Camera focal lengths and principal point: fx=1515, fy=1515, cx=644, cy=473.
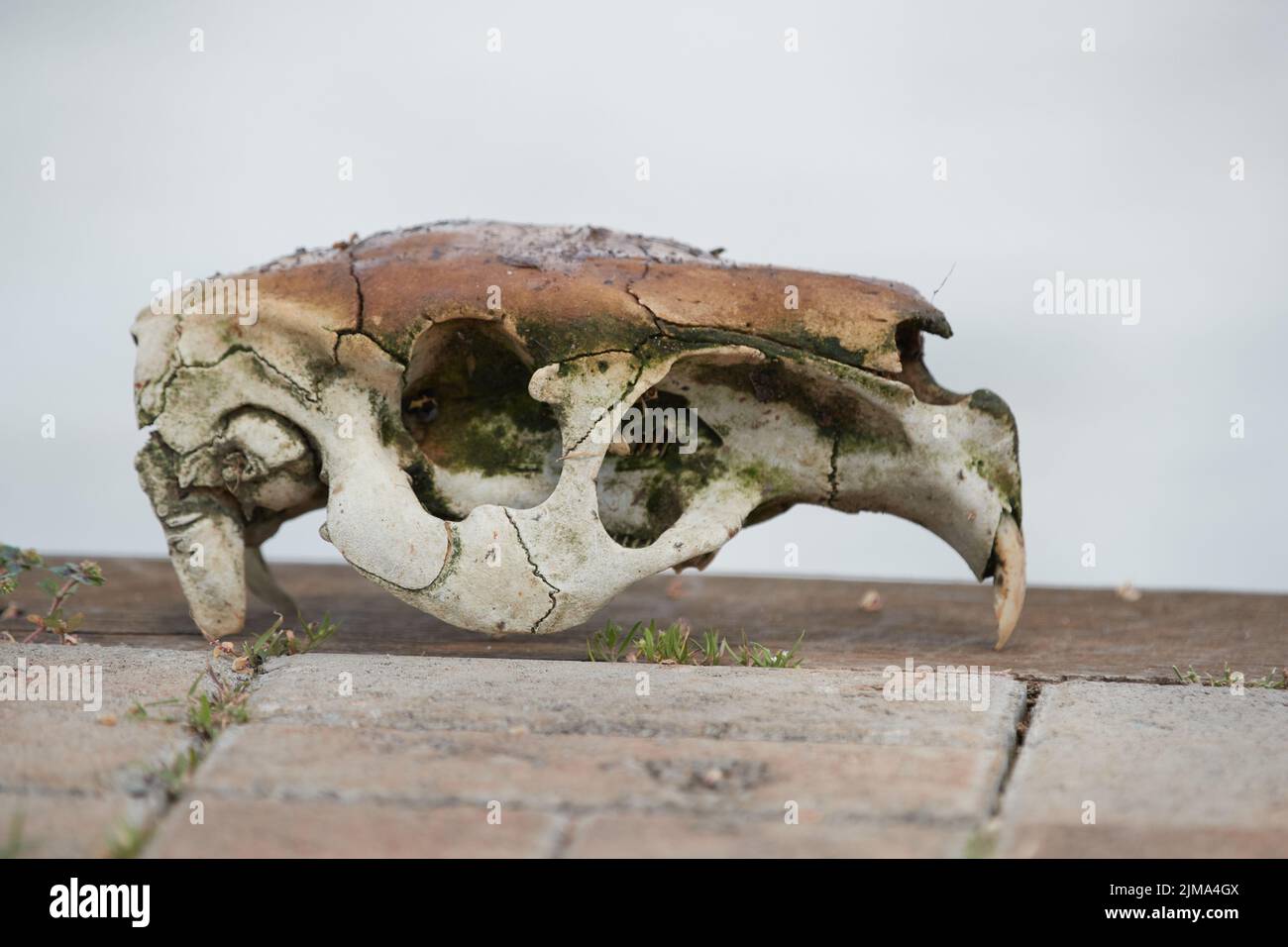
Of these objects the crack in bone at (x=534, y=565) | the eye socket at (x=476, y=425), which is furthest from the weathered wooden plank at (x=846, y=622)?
the eye socket at (x=476, y=425)

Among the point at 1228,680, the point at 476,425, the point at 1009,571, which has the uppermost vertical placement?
the point at 476,425

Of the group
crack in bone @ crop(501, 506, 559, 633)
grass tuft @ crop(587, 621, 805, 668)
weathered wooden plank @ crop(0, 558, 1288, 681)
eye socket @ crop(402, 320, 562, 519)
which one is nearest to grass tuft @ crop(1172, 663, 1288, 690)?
weathered wooden plank @ crop(0, 558, 1288, 681)

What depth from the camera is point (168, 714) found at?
9.16ft

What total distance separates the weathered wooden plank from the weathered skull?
10.9 inches

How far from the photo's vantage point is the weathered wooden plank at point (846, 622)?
371 cm

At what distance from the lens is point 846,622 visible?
4367 millimetres

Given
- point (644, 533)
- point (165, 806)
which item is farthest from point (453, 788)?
point (644, 533)

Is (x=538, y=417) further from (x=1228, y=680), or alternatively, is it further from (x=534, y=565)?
(x=1228, y=680)

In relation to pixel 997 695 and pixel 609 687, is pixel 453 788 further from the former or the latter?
pixel 997 695

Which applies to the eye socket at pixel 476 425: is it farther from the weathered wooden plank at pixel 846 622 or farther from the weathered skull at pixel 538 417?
the weathered wooden plank at pixel 846 622

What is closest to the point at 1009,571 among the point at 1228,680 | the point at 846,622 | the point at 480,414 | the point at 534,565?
the point at 1228,680

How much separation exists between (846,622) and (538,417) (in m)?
1.24

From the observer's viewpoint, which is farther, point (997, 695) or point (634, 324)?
point (634, 324)

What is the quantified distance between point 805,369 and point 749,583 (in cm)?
190
